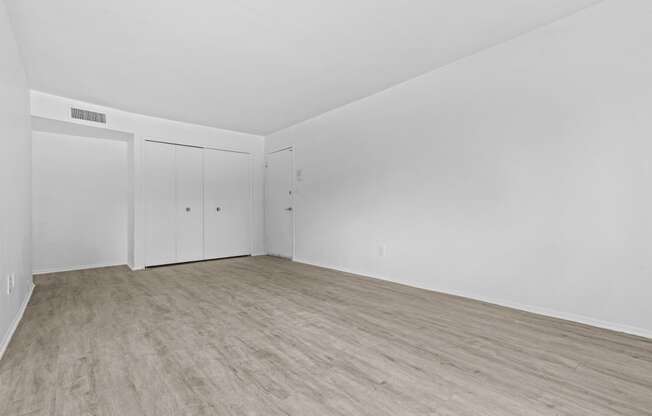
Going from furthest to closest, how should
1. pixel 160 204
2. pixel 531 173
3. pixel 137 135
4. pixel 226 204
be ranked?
pixel 226 204 < pixel 160 204 < pixel 137 135 < pixel 531 173

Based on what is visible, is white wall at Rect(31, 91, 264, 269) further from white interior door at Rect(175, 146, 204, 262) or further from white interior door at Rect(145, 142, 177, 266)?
white interior door at Rect(175, 146, 204, 262)

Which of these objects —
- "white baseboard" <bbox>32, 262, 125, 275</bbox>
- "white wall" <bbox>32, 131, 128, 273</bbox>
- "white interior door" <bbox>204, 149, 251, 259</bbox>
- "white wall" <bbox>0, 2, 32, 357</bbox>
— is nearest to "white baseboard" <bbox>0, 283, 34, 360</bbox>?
"white wall" <bbox>0, 2, 32, 357</bbox>

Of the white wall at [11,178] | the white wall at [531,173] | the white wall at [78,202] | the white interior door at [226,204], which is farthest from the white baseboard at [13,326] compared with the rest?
the white wall at [531,173]

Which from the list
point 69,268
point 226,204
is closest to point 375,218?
point 226,204

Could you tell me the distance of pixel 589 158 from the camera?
8.02ft

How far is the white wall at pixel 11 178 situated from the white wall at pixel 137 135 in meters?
1.17

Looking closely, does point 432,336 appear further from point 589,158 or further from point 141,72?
point 141,72

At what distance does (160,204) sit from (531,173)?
5.14m

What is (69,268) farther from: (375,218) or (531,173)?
(531,173)

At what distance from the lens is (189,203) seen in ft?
17.9

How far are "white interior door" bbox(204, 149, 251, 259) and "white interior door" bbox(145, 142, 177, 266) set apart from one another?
573mm

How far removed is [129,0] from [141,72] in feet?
4.28

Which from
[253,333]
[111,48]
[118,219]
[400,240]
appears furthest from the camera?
[118,219]

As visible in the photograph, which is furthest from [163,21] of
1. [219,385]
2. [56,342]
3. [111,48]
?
[219,385]
